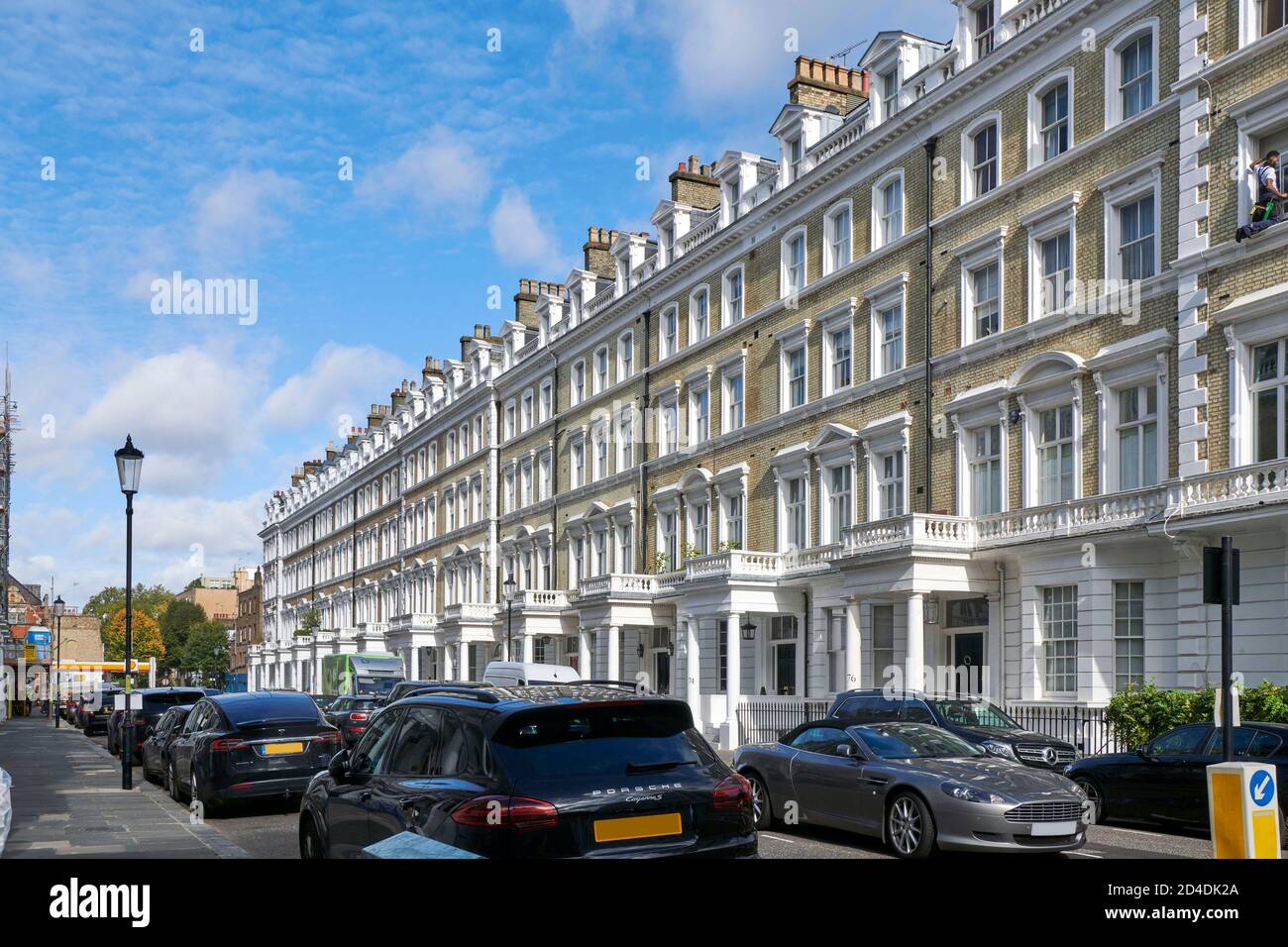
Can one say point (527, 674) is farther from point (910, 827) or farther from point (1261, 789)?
point (1261, 789)

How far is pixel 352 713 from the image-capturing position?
29.8 m

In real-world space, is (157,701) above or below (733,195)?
below

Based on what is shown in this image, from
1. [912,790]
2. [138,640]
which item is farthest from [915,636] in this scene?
[138,640]

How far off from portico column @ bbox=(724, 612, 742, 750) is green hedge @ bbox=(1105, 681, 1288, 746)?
13.2 meters

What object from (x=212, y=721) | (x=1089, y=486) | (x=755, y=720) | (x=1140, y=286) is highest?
(x=1140, y=286)

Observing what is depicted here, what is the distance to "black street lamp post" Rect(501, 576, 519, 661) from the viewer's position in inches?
1930

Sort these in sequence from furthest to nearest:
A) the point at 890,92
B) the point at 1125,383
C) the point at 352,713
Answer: the point at 890,92
the point at 352,713
the point at 1125,383

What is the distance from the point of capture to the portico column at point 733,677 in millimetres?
36250

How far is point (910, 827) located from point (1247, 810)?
4.73m

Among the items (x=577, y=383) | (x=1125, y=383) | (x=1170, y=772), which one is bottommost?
(x=1170, y=772)

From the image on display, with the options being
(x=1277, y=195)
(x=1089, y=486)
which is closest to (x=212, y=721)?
(x=1089, y=486)
